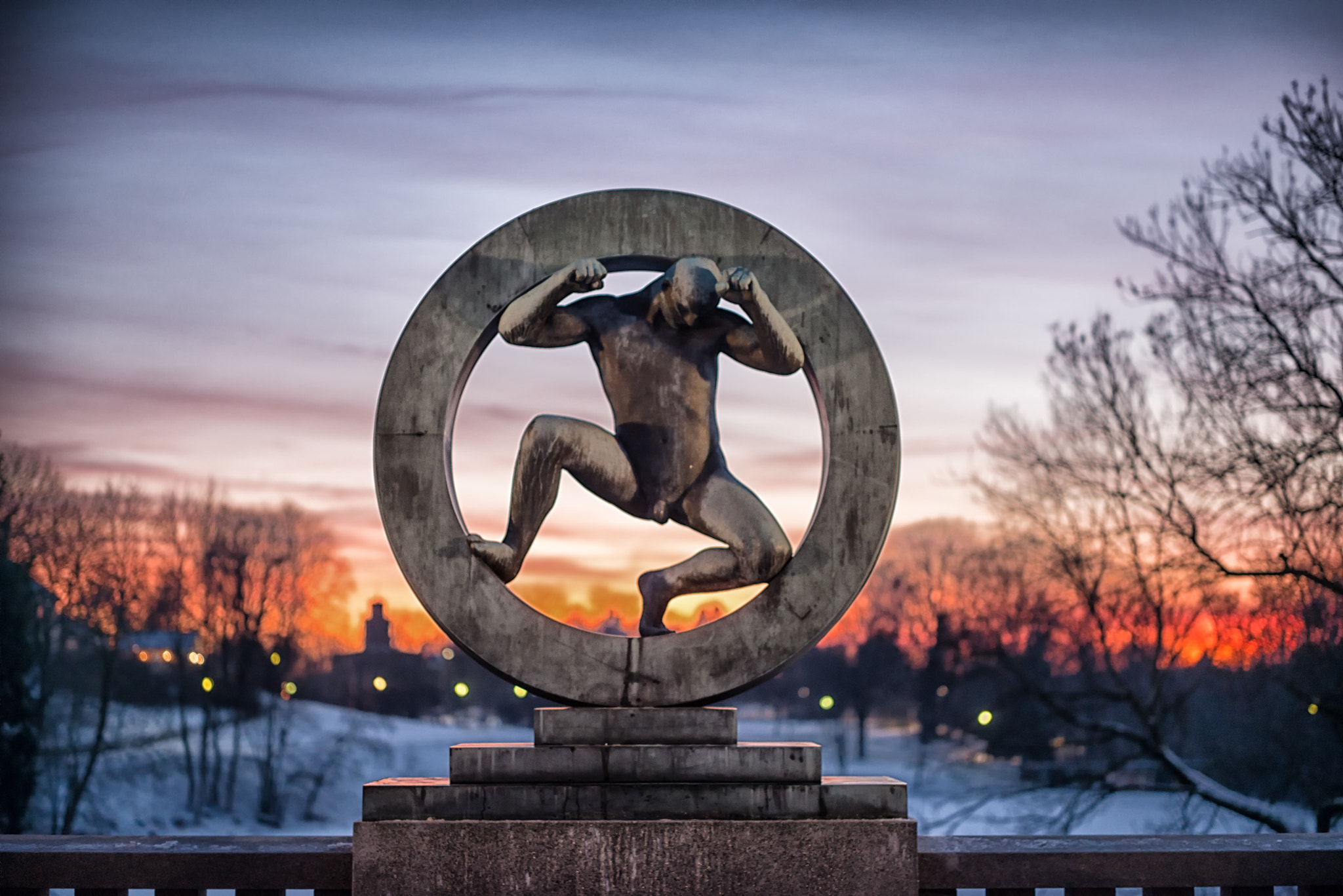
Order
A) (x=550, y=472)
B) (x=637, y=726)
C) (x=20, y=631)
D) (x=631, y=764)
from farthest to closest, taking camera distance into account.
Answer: (x=20, y=631)
(x=550, y=472)
(x=637, y=726)
(x=631, y=764)

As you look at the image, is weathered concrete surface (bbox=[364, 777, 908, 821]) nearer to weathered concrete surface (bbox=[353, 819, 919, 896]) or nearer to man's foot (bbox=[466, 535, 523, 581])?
weathered concrete surface (bbox=[353, 819, 919, 896])

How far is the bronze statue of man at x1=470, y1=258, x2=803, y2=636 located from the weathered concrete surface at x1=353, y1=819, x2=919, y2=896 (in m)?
1.10

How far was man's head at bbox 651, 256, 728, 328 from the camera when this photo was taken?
6156 mm

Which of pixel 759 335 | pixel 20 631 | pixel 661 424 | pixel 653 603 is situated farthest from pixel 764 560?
pixel 20 631

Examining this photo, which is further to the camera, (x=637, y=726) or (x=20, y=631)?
(x=20, y=631)

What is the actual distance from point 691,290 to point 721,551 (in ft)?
4.19

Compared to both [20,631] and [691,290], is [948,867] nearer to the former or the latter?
[691,290]

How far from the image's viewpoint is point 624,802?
5.84 m

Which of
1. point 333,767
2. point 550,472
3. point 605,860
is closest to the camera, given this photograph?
point 605,860

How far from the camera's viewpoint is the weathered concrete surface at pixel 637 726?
6.07 metres

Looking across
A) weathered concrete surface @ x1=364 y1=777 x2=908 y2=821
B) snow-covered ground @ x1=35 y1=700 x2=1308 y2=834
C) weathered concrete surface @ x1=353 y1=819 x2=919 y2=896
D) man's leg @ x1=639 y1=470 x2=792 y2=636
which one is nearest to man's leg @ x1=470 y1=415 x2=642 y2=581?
man's leg @ x1=639 y1=470 x2=792 y2=636

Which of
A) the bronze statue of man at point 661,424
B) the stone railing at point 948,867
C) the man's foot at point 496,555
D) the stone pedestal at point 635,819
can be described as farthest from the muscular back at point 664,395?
the stone railing at point 948,867

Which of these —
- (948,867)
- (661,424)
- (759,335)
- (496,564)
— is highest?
(759,335)

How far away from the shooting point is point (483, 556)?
6.21 m
